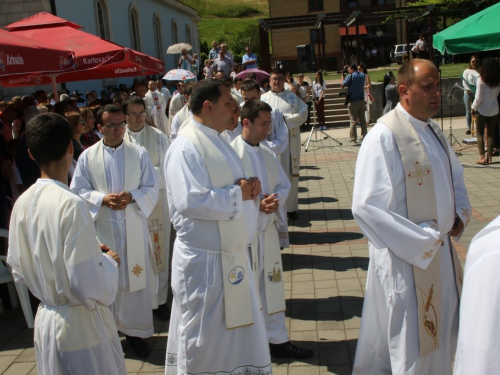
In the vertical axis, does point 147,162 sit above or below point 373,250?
above

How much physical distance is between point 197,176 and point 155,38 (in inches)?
1129

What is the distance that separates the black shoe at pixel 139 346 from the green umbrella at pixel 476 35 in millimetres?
6399

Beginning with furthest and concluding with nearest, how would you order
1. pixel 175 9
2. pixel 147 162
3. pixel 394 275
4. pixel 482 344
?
pixel 175 9, pixel 147 162, pixel 394 275, pixel 482 344

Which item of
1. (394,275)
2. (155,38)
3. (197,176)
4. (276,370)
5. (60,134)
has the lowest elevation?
(276,370)

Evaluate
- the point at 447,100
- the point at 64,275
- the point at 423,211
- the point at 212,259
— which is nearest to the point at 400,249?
the point at 423,211

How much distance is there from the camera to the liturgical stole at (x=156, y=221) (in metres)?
5.86

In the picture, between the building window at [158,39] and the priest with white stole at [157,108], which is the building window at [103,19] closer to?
the priest with white stole at [157,108]

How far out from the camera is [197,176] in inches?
141

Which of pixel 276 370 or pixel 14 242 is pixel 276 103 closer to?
pixel 276 370

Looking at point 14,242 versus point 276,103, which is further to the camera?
point 276,103

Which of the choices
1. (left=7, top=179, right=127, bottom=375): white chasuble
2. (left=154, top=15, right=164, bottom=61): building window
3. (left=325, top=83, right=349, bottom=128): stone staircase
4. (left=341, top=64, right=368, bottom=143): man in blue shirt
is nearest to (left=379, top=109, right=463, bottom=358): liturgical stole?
(left=7, top=179, right=127, bottom=375): white chasuble

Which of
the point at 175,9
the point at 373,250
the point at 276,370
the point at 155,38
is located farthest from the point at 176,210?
the point at 175,9

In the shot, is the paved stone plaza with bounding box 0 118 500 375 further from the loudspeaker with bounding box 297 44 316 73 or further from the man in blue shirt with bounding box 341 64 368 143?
the loudspeaker with bounding box 297 44 316 73

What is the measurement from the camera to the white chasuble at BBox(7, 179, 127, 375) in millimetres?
2811
